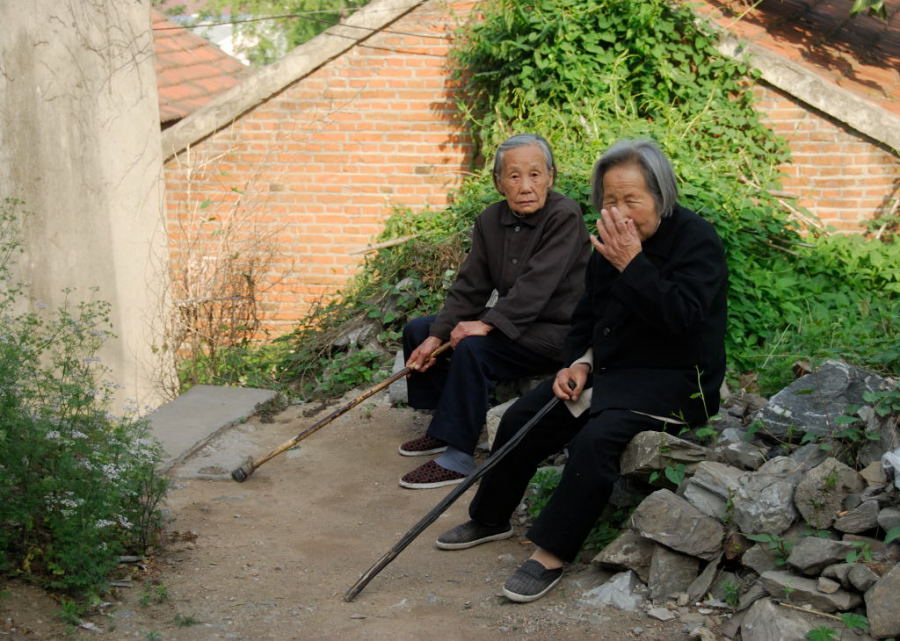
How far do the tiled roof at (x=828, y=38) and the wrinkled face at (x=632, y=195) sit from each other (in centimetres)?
490

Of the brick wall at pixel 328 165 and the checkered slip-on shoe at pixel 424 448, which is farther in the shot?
the brick wall at pixel 328 165

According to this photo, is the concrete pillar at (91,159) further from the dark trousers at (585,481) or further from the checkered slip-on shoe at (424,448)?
the dark trousers at (585,481)

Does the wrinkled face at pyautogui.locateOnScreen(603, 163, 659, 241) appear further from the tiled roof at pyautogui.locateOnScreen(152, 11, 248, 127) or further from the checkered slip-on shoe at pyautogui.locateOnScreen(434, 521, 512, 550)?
the tiled roof at pyautogui.locateOnScreen(152, 11, 248, 127)

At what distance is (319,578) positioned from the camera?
393cm

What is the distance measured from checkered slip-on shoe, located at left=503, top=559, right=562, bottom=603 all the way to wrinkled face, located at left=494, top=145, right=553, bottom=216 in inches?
76.4

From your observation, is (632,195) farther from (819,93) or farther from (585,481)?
(819,93)

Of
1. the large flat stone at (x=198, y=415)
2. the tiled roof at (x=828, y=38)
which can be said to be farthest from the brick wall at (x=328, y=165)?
the large flat stone at (x=198, y=415)

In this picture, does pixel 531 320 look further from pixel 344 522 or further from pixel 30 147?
pixel 30 147

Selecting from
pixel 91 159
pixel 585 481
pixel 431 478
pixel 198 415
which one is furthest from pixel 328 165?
pixel 585 481

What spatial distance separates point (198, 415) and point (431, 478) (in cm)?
171

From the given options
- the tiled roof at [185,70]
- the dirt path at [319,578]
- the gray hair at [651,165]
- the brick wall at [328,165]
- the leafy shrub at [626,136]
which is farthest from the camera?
the tiled roof at [185,70]

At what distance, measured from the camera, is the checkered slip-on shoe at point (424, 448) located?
210 inches

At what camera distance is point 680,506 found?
3.48 metres

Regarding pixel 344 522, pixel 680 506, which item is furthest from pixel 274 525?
pixel 680 506
